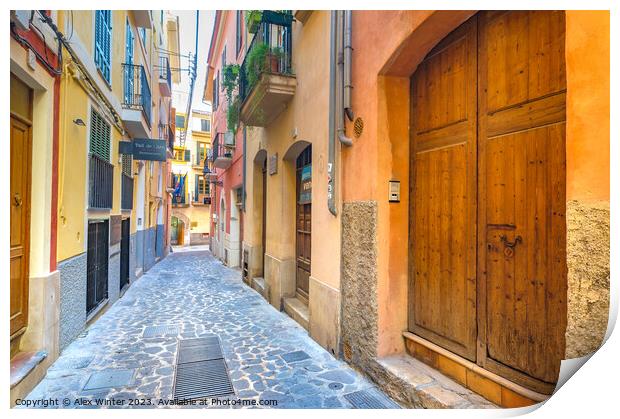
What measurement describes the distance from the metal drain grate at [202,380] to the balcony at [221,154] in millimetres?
10583

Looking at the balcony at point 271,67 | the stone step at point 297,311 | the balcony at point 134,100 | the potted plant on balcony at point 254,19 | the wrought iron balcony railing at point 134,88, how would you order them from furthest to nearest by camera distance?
the wrought iron balcony railing at point 134,88 → the balcony at point 134,100 → the potted plant on balcony at point 254,19 → the balcony at point 271,67 → the stone step at point 297,311

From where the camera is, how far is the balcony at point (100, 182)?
591 centimetres

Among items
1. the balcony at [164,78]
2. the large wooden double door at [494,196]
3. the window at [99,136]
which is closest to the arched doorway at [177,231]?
the balcony at [164,78]

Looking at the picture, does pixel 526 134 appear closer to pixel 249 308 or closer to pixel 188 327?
pixel 188 327

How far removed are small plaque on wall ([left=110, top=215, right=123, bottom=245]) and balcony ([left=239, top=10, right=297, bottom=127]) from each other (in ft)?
12.2

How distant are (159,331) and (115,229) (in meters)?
3.10

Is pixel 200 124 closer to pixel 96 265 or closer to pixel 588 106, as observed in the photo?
pixel 96 265

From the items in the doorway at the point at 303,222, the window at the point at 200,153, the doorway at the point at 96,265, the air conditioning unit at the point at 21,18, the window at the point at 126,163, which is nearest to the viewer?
the air conditioning unit at the point at 21,18

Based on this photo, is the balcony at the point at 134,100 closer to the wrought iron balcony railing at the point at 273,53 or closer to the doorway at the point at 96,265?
the doorway at the point at 96,265

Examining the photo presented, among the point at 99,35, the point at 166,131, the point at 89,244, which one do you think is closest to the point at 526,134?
the point at 89,244

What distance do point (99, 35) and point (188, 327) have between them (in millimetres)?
5321

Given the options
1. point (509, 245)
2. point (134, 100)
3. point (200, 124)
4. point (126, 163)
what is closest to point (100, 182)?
point (126, 163)

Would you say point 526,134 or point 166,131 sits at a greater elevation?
point 166,131
